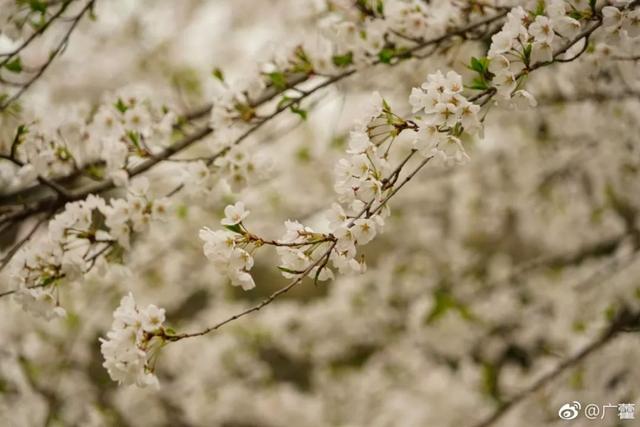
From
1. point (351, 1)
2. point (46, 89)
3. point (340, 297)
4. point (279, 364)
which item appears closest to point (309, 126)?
point (340, 297)

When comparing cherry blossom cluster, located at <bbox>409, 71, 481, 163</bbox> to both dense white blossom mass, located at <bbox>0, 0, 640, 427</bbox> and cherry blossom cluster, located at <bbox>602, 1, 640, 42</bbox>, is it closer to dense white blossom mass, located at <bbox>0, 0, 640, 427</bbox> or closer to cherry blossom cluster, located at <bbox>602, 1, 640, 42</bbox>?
dense white blossom mass, located at <bbox>0, 0, 640, 427</bbox>

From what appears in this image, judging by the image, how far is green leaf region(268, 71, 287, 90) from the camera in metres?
2.04

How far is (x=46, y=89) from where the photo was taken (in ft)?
17.8

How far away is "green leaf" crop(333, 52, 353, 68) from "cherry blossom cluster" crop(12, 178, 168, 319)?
0.81 m

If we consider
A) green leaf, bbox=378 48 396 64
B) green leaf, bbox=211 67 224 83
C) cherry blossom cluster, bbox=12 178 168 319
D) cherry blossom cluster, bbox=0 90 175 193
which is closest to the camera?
cherry blossom cluster, bbox=12 178 168 319

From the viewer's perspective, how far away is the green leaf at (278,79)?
6.68ft

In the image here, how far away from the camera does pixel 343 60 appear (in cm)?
215

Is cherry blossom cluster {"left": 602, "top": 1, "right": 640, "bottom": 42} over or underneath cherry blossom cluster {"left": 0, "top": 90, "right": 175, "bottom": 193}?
over

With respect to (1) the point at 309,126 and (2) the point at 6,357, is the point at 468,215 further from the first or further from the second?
(2) the point at 6,357

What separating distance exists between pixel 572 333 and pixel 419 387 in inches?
59.4

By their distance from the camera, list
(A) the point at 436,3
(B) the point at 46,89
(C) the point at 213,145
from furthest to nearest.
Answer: (B) the point at 46,89, (A) the point at 436,3, (C) the point at 213,145

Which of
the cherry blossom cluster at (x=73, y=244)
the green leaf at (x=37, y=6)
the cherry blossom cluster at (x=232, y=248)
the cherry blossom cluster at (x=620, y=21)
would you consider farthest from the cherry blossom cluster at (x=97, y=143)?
the cherry blossom cluster at (x=620, y=21)

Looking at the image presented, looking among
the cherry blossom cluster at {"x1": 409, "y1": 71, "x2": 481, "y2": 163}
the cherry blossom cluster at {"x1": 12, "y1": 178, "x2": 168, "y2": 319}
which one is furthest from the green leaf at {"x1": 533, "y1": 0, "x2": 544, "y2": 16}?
the cherry blossom cluster at {"x1": 12, "y1": 178, "x2": 168, "y2": 319}

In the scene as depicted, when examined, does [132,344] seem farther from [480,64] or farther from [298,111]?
[480,64]
